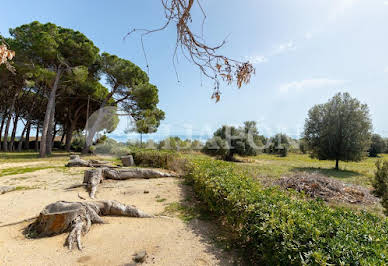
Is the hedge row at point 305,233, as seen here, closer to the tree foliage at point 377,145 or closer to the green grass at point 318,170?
the green grass at point 318,170

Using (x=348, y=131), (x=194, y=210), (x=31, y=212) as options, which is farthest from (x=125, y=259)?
(x=348, y=131)

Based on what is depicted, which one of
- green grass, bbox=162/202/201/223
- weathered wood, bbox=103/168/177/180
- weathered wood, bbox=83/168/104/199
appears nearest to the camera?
green grass, bbox=162/202/201/223

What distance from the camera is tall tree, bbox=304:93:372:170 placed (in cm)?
1401

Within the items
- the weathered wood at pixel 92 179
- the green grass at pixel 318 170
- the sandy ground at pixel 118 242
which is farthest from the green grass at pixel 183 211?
the green grass at pixel 318 170

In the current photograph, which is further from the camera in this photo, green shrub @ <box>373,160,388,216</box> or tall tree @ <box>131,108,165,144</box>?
tall tree @ <box>131,108,165,144</box>

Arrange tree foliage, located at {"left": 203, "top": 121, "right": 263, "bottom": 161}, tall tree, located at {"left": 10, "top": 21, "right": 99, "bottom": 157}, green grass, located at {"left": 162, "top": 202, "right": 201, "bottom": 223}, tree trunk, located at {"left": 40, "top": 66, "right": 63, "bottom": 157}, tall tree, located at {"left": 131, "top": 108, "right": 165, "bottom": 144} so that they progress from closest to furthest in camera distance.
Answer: green grass, located at {"left": 162, "top": 202, "right": 201, "bottom": 223}
tall tree, located at {"left": 10, "top": 21, "right": 99, "bottom": 157}
tree trunk, located at {"left": 40, "top": 66, "right": 63, "bottom": 157}
tree foliage, located at {"left": 203, "top": 121, "right": 263, "bottom": 161}
tall tree, located at {"left": 131, "top": 108, "right": 165, "bottom": 144}

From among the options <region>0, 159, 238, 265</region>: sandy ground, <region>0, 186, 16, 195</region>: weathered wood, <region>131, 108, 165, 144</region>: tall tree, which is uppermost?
<region>131, 108, 165, 144</region>: tall tree

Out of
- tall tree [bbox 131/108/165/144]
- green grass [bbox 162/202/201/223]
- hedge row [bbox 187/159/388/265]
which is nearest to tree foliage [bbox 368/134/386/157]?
tall tree [bbox 131/108/165/144]

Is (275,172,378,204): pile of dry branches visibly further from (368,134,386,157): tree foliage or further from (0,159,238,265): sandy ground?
(368,134,386,157): tree foliage

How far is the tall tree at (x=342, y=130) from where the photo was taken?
1401 cm

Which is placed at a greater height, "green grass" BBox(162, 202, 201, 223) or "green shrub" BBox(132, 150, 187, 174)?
"green shrub" BBox(132, 150, 187, 174)

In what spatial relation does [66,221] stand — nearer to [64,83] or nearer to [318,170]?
[318,170]

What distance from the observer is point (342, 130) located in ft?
47.3

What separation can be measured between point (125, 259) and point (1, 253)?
1724mm
